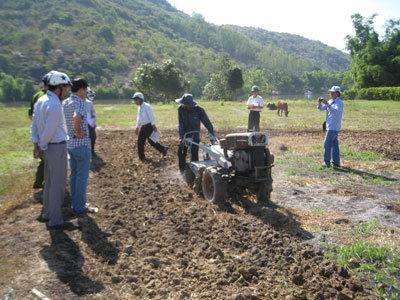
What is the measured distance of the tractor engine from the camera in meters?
5.22

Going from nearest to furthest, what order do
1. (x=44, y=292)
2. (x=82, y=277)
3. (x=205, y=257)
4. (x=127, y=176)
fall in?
(x=44, y=292) < (x=82, y=277) < (x=205, y=257) < (x=127, y=176)

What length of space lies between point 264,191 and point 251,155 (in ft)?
2.13

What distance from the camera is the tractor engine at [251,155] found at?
522 cm

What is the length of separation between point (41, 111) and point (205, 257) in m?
2.71

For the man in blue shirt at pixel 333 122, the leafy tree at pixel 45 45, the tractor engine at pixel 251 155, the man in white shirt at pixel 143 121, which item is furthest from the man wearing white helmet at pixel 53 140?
the leafy tree at pixel 45 45

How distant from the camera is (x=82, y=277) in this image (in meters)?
3.52

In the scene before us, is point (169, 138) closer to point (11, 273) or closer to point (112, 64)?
point (11, 273)

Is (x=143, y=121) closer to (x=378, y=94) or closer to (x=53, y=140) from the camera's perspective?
(x=53, y=140)

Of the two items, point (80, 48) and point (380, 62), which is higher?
point (80, 48)

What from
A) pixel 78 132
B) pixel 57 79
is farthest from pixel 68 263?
pixel 57 79

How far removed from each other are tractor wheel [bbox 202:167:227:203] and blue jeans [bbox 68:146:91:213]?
6.39 feet

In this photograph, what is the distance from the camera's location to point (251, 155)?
209 inches

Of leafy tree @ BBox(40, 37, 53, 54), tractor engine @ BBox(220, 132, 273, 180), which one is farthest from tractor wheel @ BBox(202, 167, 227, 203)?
leafy tree @ BBox(40, 37, 53, 54)

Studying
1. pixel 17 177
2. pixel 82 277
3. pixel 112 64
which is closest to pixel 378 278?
pixel 82 277
